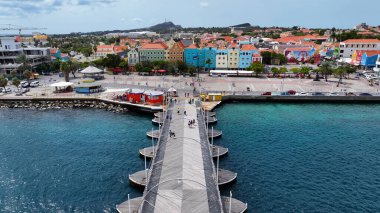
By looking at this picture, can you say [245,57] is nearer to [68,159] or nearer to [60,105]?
[60,105]

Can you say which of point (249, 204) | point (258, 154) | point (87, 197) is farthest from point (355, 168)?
point (87, 197)

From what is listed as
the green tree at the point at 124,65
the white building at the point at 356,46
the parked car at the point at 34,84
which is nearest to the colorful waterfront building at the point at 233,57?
the green tree at the point at 124,65

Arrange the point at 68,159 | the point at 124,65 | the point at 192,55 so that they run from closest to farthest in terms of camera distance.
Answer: the point at 68,159
the point at 124,65
the point at 192,55

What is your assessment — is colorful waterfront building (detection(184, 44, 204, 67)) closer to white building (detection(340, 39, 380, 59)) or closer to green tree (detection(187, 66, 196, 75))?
green tree (detection(187, 66, 196, 75))

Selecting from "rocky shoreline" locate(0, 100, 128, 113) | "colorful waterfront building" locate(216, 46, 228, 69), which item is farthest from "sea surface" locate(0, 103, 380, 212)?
"colorful waterfront building" locate(216, 46, 228, 69)

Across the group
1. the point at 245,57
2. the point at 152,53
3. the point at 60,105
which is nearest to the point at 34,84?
the point at 60,105

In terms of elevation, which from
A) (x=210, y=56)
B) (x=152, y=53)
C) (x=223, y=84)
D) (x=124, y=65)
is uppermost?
(x=152, y=53)

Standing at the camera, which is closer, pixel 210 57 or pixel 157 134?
pixel 157 134
